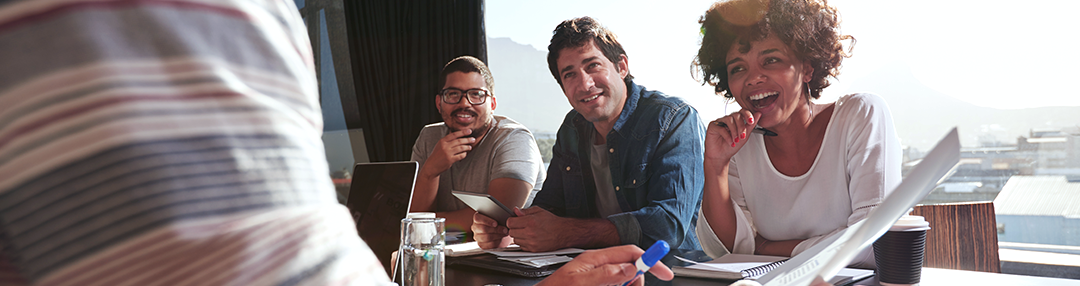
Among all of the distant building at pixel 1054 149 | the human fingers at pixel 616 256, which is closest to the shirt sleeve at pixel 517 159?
the human fingers at pixel 616 256

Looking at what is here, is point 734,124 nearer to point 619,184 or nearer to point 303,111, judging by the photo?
point 619,184

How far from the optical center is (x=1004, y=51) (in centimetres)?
204

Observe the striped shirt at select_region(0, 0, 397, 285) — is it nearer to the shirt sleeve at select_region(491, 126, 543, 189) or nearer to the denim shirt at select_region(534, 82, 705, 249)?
the denim shirt at select_region(534, 82, 705, 249)

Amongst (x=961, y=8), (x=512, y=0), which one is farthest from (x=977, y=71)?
(x=512, y=0)

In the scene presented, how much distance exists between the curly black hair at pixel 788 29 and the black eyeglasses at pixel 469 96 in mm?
1133

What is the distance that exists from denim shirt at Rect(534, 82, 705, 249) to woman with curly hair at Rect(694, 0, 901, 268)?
84 millimetres

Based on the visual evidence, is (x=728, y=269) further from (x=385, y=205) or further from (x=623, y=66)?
(x=623, y=66)

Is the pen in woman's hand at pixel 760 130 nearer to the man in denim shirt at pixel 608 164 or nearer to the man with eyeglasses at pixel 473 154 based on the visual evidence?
the man in denim shirt at pixel 608 164

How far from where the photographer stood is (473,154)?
106 inches

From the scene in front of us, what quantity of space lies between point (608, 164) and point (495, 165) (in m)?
0.62

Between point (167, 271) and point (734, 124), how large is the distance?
178 centimetres

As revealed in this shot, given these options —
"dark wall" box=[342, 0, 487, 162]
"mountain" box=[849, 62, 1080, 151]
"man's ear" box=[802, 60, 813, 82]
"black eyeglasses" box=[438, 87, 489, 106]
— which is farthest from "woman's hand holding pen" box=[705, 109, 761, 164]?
"dark wall" box=[342, 0, 487, 162]

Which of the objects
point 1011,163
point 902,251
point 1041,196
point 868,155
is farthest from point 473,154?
point 1041,196

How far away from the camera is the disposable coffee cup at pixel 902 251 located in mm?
864
